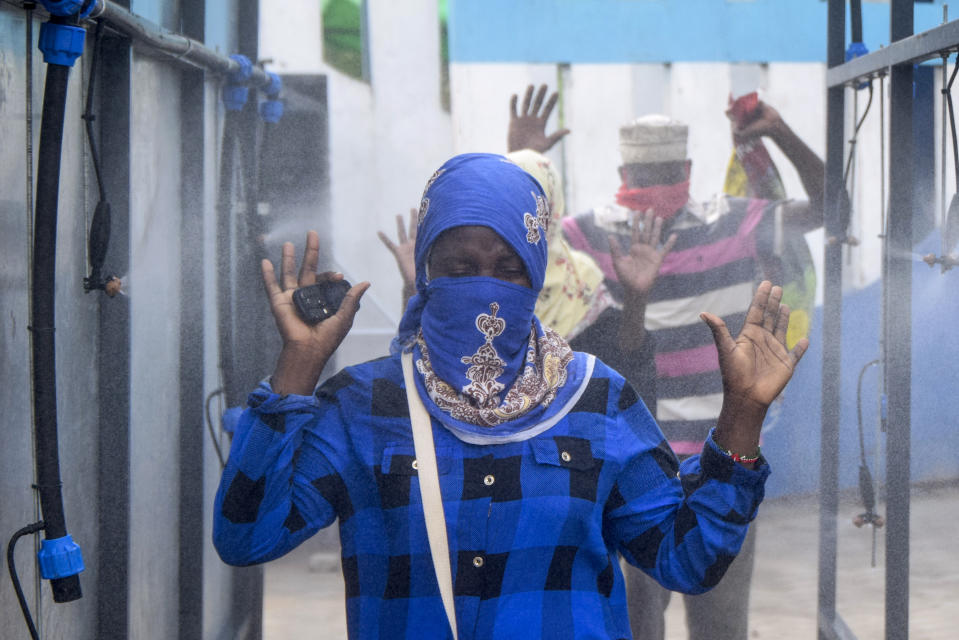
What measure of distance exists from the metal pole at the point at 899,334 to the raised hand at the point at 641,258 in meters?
0.64

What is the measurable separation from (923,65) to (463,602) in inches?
82.5

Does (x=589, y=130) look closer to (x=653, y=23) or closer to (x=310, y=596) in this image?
(x=653, y=23)

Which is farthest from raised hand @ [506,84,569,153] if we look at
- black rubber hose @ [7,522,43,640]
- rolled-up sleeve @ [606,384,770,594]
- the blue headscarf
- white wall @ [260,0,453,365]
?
black rubber hose @ [7,522,43,640]

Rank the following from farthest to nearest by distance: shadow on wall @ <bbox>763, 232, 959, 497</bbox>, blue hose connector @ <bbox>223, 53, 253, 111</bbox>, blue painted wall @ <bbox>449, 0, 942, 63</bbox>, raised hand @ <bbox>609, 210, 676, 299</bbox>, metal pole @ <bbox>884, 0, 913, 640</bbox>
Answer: blue painted wall @ <bbox>449, 0, 942, 63</bbox>, blue hose connector @ <bbox>223, 53, 253, 111</bbox>, raised hand @ <bbox>609, 210, 676, 299</bbox>, metal pole @ <bbox>884, 0, 913, 640</bbox>, shadow on wall @ <bbox>763, 232, 959, 497</bbox>

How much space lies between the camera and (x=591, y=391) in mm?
1978

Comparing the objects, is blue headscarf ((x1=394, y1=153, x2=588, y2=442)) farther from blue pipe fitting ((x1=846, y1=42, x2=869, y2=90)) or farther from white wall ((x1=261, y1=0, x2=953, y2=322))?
white wall ((x1=261, y1=0, x2=953, y2=322))

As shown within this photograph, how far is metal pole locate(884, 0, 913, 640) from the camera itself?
293cm

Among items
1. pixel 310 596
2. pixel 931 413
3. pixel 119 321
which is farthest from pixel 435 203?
pixel 310 596

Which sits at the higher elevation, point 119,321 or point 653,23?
point 653,23

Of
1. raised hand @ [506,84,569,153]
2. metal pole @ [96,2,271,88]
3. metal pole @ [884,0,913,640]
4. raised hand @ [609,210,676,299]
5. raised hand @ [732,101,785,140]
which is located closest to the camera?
metal pole @ [96,2,271,88]

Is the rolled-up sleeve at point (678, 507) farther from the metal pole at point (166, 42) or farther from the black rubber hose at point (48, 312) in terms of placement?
the metal pole at point (166, 42)

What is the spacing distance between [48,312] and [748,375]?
1.13 m

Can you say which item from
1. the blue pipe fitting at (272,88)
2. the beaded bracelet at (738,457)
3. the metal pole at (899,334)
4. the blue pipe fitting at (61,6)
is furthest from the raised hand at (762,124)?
the blue pipe fitting at (61,6)

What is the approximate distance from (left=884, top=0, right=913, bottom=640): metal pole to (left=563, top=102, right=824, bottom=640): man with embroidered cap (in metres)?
0.72
